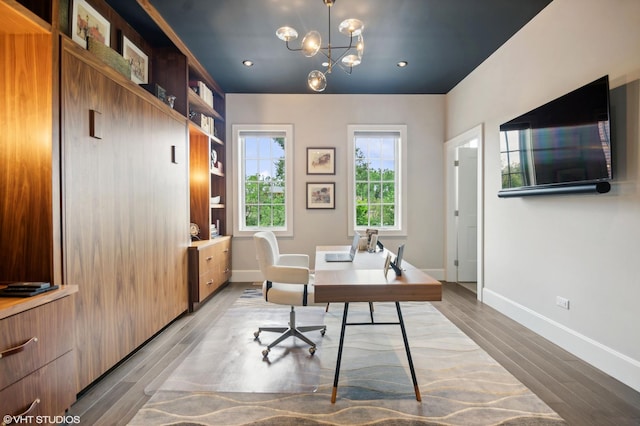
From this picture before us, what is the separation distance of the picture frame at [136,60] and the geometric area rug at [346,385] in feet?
8.47

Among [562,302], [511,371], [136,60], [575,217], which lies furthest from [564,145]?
[136,60]

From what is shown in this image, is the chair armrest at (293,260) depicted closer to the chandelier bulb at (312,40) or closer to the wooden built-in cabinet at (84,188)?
the wooden built-in cabinet at (84,188)

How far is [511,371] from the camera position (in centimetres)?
233

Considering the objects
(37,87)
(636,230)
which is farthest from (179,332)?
(636,230)

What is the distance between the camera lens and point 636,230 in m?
2.11

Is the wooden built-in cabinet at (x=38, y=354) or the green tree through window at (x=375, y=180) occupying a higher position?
the green tree through window at (x=375, y=180)

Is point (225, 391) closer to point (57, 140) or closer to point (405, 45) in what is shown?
point (57, 140)

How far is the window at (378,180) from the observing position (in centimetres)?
525

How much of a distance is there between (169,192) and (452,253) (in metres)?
4.08

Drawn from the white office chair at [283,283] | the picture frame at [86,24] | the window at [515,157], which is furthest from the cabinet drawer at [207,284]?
the window at [515,157]

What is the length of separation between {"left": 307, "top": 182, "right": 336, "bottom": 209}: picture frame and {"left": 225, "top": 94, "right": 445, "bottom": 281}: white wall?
0.07 m

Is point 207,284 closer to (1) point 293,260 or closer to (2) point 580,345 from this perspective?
(1) point 293,260

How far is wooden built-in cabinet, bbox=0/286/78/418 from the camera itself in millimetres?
1391

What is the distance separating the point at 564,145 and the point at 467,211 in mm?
2547
